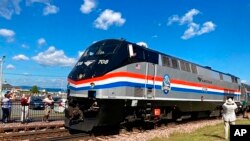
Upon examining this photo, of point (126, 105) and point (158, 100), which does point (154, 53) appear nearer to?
point (158, 100)

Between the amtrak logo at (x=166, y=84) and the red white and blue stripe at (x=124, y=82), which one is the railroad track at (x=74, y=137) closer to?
the red white and blue stripe at (x=124, y=82)

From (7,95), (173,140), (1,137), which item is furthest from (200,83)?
(1,137)

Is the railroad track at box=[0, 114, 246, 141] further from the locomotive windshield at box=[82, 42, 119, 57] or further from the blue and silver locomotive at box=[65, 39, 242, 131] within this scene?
the locomotive windshield at box=[82, 42, 119, 57]

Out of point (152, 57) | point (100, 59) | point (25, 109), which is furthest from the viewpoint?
point (25, 109)

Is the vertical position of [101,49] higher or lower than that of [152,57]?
higher

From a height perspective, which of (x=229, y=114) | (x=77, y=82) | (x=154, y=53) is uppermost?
(x=154, y=53)

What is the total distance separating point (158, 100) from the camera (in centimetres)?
1819

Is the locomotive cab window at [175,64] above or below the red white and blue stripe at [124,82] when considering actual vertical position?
above

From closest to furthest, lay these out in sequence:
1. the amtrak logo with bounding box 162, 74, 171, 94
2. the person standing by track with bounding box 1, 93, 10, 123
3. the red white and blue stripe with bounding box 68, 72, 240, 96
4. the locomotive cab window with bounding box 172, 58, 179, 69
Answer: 1. the red white and blue stripe with bounding box 68, 72, 240, 96
2. the amtrak logo with bounding box 162, 74, 171, 94
3. the person standing by track with bounding box 1, 93, 10, 123
4. the locomotive cab window with bounding box 172, 58, 179, 69

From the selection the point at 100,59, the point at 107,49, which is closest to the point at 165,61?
the point at 107,49

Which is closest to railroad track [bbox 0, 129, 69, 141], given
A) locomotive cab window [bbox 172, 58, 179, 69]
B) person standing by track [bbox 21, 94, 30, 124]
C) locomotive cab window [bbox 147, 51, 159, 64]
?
person standing by track [bbox 21, 94, 30, 124]

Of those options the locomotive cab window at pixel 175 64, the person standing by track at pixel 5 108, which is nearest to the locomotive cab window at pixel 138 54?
the locomotive cab window at pixel 175 64

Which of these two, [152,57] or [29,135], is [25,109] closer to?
[29,135]

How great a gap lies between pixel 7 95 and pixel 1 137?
7.37 m
